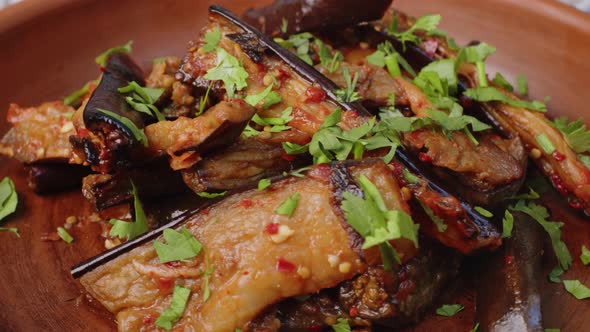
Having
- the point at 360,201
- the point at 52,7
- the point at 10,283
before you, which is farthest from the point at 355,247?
the point at 52,7

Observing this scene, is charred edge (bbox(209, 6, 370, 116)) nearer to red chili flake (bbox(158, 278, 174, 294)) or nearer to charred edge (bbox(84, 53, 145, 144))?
charred edge (bbox(84, 53, 145, 144))

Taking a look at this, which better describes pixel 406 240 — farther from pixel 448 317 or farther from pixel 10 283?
pixel 10 283

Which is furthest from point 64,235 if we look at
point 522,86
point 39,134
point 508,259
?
point 522,86

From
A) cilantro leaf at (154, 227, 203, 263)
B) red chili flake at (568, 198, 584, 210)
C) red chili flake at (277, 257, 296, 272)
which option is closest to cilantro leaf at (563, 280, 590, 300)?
red chili flake at (568, 198, 584, 210)

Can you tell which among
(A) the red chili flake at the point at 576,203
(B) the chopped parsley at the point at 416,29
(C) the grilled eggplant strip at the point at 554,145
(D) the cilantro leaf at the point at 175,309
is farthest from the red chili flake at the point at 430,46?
(D) the cilantro leaf at the point at 175,309

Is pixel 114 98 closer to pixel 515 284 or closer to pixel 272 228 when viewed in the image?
pixel 272 228

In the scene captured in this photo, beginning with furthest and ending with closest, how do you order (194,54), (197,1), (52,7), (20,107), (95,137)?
(197,1) < (52,7) < (20,107) < (194,54) < (95,137)
